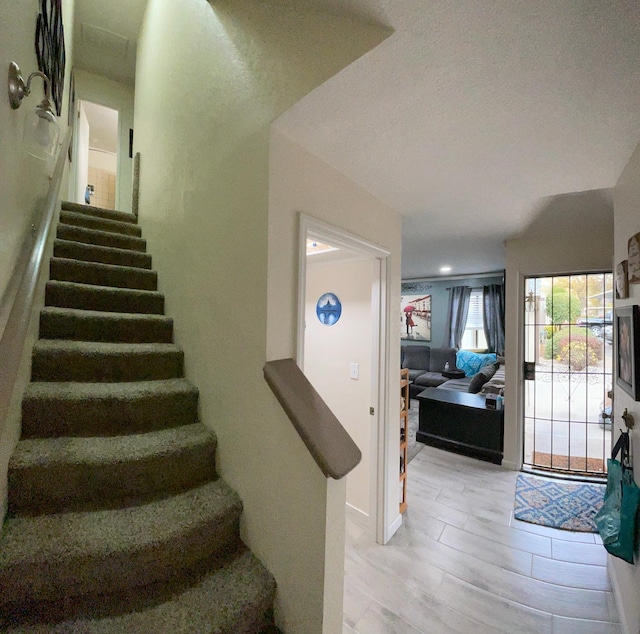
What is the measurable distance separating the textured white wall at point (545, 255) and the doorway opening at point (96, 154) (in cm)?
562

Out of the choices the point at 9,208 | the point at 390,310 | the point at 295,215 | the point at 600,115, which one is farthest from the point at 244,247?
the point at 600,115

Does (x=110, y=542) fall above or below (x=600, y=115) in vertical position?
below

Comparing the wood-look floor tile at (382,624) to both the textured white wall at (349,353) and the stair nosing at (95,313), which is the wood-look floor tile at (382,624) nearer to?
the textured white wall at (349,353)

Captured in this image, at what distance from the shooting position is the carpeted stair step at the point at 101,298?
194 centimetres

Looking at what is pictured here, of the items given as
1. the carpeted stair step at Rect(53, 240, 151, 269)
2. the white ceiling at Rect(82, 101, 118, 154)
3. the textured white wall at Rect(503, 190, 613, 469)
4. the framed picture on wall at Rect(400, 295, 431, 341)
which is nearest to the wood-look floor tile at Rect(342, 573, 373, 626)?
the textured white wall at Rect(503, 190, 613, 469)

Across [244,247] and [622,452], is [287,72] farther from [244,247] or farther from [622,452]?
[622,452]

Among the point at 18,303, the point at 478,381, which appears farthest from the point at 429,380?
the point at 18,303

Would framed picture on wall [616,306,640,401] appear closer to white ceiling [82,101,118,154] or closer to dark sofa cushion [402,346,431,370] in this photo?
dark sofa cushion [402,346,431,370]

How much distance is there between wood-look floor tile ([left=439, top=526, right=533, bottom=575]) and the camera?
1955mm

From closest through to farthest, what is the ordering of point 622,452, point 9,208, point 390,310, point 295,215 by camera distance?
1. point 9,208
2. point 295,215
3. point 622,452
4. point 390,310

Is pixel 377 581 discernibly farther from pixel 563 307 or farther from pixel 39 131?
pixel 563 307

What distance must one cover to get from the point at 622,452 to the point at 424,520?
1469 mm

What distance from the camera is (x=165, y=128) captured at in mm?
2512

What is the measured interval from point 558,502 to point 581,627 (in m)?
1.26
